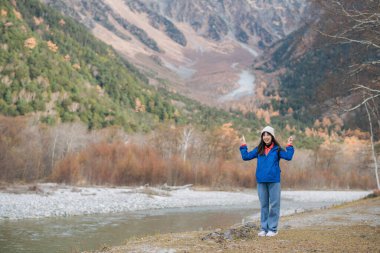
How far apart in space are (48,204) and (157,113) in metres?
104

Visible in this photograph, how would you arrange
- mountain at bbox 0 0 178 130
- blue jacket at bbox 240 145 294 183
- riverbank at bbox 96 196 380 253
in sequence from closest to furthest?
riverbank at bbox 96 196 380 253, blue jacket at bbox 240 145 294 183, mountain at bbox 0 0 178 130

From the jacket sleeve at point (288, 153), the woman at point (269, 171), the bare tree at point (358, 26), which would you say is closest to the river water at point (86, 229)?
the woman at point (269, 171)

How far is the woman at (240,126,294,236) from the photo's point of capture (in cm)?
1049

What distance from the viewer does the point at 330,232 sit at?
38.1 feet

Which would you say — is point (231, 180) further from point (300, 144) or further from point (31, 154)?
point (300, 144)

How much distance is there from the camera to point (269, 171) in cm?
1048

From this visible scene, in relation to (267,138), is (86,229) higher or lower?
lower

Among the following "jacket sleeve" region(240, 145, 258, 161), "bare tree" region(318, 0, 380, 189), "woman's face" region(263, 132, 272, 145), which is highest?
"bare tree" region(318, 0, 380, 189)

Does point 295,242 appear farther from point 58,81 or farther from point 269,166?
point 58,81

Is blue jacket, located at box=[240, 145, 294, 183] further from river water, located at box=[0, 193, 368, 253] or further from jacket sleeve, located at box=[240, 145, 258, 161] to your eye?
river water, located at box=[0, 193, 368, 253]

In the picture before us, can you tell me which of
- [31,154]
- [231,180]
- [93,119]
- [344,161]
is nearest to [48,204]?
[31,154]

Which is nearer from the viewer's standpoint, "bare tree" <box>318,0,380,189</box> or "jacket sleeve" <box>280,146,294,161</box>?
"jacket sleeve" <box>280,146,294,161</box>

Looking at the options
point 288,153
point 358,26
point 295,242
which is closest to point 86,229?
point 295,242

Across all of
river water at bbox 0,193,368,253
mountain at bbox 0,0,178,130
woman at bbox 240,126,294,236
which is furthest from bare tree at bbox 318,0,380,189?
mountain at bbox 0,0,178,130
